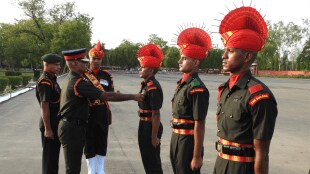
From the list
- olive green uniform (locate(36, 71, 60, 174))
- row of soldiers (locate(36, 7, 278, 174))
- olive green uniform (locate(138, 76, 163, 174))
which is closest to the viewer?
row of soldiers (locate(36, 7, 278, 174))

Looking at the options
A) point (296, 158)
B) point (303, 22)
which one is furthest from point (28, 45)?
point (303, 22)

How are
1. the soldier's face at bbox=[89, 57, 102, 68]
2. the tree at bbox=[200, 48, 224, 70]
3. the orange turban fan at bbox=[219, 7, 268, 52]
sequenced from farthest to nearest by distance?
1. the tree at bbox=[200, 48, 224, 70]
2. the soldier's face at bbox=[89, 57, 102, 68]
3. the orange turban fan at bbox=[219, 7, 268, 52]

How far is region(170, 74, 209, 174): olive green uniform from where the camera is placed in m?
3.81

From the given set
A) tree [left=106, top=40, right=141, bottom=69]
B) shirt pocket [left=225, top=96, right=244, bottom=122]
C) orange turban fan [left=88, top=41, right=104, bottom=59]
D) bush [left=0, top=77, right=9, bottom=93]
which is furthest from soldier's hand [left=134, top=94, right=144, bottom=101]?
tree [left=106, top=40, right=141, bottom=69]

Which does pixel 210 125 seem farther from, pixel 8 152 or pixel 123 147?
pixel 8 152

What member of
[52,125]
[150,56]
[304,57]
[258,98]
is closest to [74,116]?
[52,125]

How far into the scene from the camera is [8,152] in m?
7.15

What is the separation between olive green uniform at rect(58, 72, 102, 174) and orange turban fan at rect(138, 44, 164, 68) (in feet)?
3.35

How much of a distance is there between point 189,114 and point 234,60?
131 cm

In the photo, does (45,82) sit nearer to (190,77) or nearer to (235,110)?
(190,77)

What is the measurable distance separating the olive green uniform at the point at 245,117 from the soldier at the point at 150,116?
1.79 metres

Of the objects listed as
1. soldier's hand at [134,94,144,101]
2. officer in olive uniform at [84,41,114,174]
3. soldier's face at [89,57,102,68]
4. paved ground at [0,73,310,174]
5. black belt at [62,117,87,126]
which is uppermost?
soldier's face at [89,57,102,68]

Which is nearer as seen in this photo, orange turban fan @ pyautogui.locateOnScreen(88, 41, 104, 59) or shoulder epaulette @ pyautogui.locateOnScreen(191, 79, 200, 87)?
shoulder epaulette @ pyautogui.locateOnScreen(191, 79, 200, 87)

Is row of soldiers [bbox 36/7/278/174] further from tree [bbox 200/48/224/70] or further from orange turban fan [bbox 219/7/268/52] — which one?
tree [bbox 200/48/224/70]
